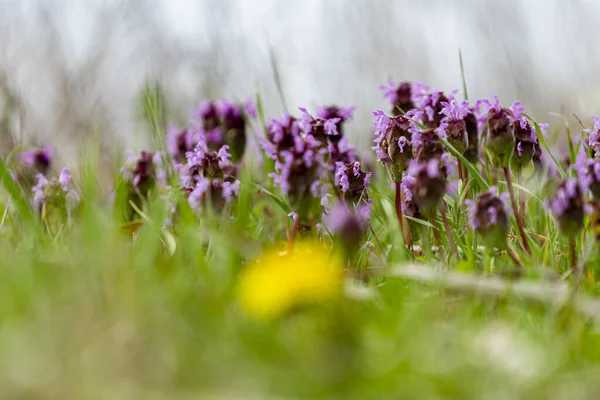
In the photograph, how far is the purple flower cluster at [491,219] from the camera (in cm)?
138

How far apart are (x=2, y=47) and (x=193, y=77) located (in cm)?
146

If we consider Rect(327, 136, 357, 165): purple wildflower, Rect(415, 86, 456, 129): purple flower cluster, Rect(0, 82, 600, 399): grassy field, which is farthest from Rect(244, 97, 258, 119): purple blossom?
Rect(0, 82, 600, 399): grassy field

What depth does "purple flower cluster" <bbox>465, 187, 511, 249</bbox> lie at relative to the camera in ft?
4.53

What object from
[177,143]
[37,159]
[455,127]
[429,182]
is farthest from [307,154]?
[37,159]

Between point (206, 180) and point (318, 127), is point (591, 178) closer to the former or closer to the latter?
point (318, 127)

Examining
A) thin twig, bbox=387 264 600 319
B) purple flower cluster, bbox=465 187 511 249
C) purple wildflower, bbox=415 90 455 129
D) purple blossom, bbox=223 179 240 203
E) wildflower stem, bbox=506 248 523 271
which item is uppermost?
purple wildflower, bbox=415 90 455 129

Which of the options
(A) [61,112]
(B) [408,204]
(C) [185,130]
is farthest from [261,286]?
(A) [61,112]

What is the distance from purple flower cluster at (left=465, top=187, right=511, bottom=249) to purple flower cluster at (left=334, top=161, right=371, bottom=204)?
1.30 feet

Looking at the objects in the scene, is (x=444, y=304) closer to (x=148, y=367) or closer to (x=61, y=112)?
(x=148, y=367)

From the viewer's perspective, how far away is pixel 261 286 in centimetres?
98

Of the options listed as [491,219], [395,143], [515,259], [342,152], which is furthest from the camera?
[342,152]

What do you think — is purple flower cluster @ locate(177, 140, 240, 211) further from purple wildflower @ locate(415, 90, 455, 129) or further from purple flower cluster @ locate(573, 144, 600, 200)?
purple flower cluster @ locate(573, 144, 600, 200)

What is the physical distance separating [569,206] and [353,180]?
0.58 metres

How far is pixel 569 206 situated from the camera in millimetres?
1320
